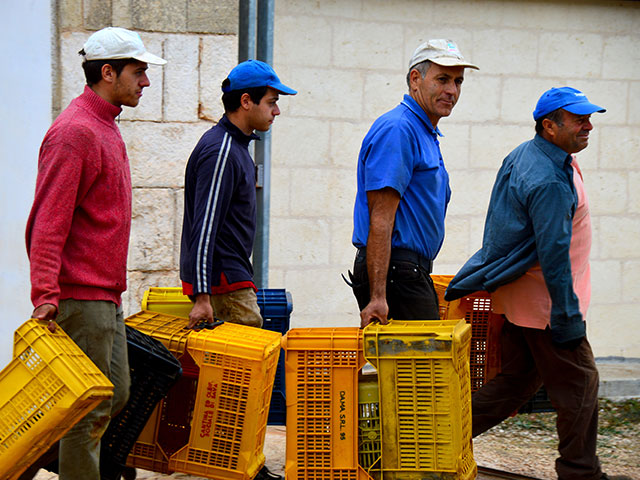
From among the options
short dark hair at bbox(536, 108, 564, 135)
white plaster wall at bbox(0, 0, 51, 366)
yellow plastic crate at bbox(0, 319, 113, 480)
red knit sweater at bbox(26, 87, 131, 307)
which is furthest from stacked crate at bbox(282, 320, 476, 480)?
white plaster wall at bbox(0, 0, 51, 366)

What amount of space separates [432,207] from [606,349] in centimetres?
364

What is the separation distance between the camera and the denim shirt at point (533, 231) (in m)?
4.07

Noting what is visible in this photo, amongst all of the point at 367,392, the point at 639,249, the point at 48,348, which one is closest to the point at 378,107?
the point at 639,249

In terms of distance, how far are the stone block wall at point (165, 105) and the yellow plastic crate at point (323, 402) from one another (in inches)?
78.2

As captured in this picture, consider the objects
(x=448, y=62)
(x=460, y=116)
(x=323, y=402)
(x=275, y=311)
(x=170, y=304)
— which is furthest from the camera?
(x=460, y=116)

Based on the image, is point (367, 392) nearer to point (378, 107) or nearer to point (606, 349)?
point (378, 107)

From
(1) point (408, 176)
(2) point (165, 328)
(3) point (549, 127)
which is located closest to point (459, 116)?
(3) point (549, 127)

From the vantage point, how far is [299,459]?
393 centimetres

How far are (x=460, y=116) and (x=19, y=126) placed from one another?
3217 mm

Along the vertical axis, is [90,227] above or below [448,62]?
below

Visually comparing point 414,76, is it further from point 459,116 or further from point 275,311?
point 459,116

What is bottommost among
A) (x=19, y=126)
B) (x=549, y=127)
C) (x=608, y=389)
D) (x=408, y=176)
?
(x=608, y=389)

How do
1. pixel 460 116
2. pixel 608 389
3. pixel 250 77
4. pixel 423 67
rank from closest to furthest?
1. pixel 423 67
2. pixel 250 77
3. pixel 608 389
4. pixel 460 116

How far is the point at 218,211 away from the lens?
4141mm
